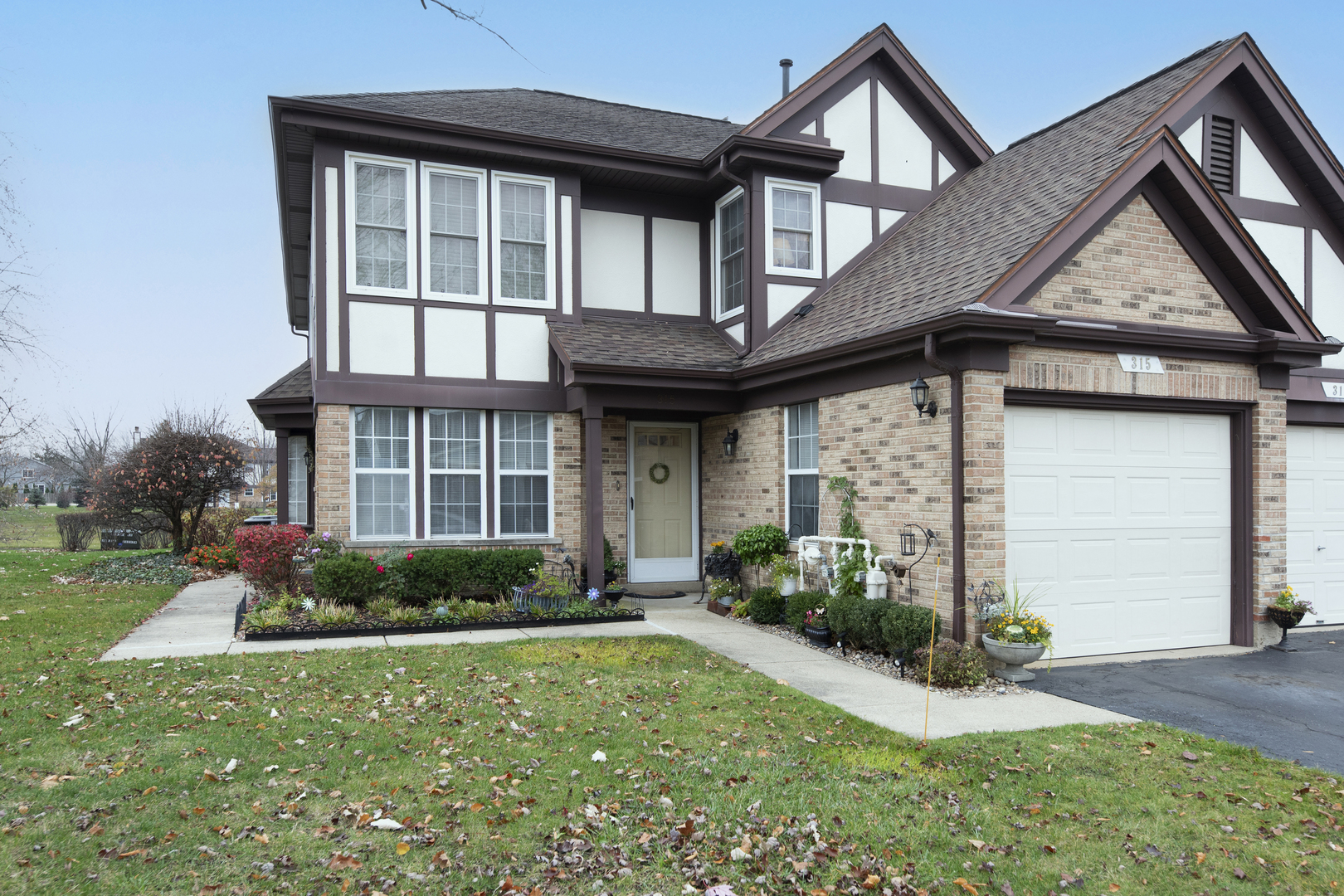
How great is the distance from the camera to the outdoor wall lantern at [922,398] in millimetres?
7867

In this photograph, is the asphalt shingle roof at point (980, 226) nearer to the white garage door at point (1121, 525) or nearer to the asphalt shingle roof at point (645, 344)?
the asphalt shingle roof at point (645, 344)

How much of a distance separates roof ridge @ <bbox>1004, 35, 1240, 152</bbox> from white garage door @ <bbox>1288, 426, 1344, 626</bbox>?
5.02m

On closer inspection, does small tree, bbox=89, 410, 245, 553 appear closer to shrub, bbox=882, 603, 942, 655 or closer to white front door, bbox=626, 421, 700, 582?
white front door, bbox=626, 421, 700, 582

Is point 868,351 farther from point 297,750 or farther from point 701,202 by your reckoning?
point 297,750

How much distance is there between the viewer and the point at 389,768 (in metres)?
4.89

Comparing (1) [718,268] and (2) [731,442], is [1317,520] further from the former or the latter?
(1) [718,268]

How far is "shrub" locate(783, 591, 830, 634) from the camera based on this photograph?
9.31 meters

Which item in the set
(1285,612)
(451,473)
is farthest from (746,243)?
(1285,612)

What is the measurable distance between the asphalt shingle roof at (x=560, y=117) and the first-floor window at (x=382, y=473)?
4016 mm

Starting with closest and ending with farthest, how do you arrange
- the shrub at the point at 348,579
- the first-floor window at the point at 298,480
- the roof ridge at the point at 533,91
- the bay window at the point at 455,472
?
the shrub at the point at 348,579
the bay window at the point at 455,472
the roof ridge at the point at 533,91
the first-floor window at the point at 298,480

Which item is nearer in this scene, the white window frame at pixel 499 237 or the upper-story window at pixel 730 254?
the white window frame at pixel 499 237

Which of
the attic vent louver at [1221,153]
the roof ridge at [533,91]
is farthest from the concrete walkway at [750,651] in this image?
the attic vent louver at [1221,153]

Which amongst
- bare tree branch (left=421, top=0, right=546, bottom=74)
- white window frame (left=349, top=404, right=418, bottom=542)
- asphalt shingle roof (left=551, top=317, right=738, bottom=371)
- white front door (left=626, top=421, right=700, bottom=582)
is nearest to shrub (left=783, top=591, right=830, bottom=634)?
asphalt shingle roof (left=551, top=317, right=738, bottom=371)

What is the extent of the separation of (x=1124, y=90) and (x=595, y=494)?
30.3 feet
